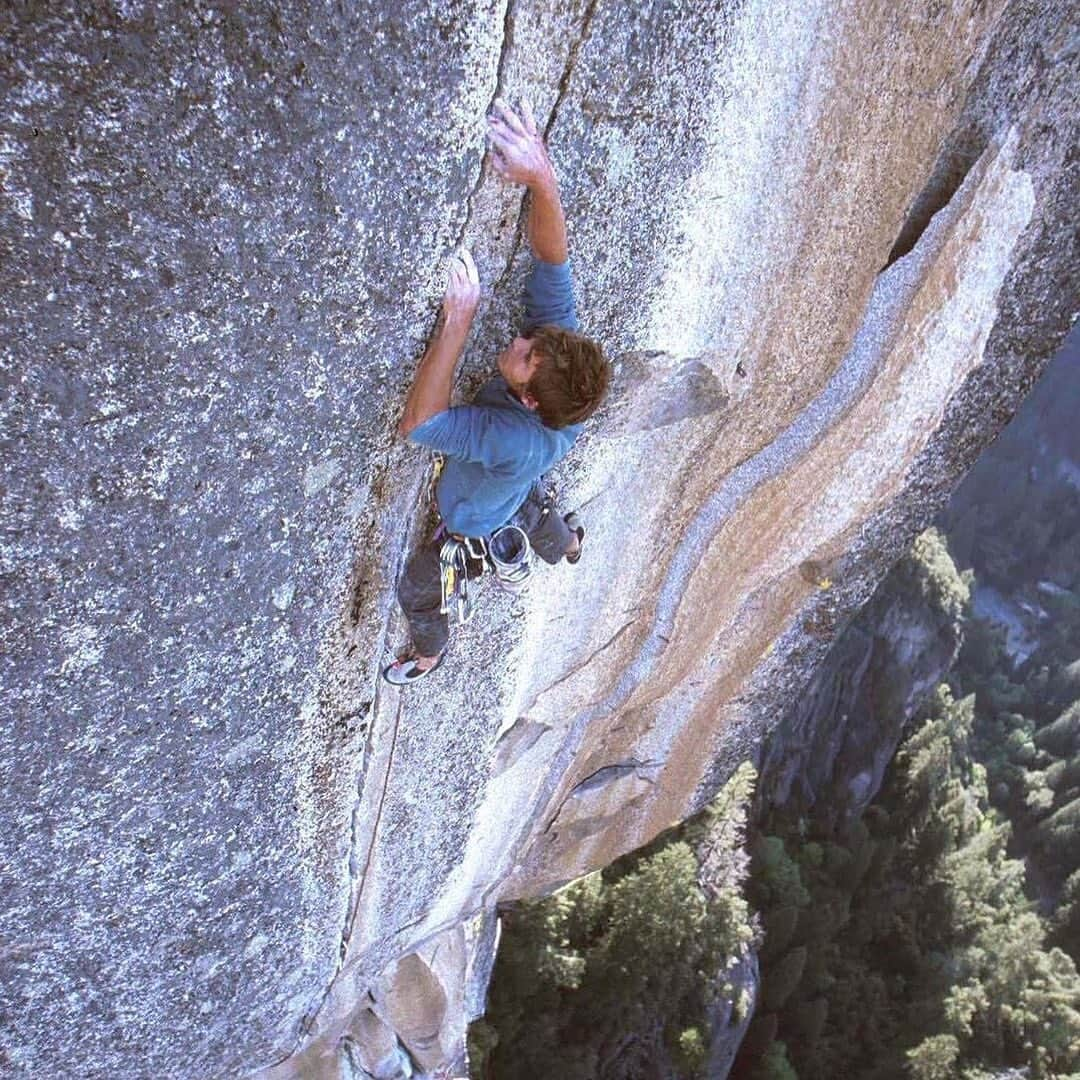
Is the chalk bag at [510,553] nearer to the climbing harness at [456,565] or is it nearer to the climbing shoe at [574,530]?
the climbing harness at [456,565]

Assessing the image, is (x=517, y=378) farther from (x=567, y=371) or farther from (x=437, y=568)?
(x=437, y=568)

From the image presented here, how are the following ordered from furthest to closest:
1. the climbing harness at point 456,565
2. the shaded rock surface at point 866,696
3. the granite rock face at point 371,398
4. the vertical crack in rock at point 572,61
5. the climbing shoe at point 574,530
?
1. the shaded rock surface at point 866,696
2. the climbing shoe at point 574,530
3. the climbing harness at point 456,565
4. the vertical crack in rock at point 572,61
5. the granite rock face at point 371,398

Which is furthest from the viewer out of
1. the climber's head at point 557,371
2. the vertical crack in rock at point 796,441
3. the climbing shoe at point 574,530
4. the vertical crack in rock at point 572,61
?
the vertical crack in rock at point 796,441

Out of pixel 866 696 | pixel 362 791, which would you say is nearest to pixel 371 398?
pixel 362 791

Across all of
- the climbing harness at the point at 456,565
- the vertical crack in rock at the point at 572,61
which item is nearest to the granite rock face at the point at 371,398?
the vertical crack in rock at the point at 572,61

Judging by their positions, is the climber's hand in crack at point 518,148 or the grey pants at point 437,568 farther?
the grey pants at point 437,568

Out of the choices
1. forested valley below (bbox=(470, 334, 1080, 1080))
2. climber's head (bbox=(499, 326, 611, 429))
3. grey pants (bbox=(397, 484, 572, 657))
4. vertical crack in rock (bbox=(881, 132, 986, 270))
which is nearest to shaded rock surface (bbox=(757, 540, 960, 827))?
forested valley below (bbox=(470, 334, 1080, 1080))

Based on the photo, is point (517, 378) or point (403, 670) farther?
point (403, 670)
